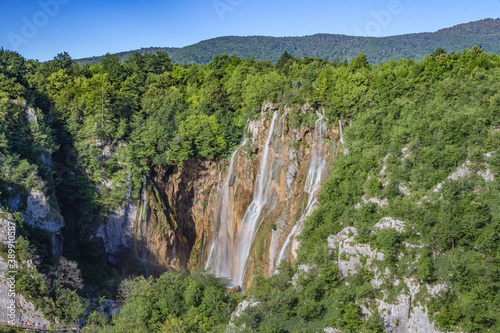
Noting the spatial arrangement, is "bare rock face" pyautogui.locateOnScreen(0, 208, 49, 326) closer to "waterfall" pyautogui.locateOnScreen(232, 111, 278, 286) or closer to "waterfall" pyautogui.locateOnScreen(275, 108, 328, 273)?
"waterfall" pyautogui.locateOnScreen(232, 111, 278, 286)

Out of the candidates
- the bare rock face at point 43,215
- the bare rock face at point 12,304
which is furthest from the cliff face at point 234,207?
the bare rock face at point 12,304

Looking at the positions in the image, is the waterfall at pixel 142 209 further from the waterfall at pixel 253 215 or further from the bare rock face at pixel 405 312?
the bare rock face at pixel 405 312

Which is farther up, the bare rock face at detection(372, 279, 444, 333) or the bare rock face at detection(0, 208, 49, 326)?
the bare rock face at detection(372, 279, 444, 333)

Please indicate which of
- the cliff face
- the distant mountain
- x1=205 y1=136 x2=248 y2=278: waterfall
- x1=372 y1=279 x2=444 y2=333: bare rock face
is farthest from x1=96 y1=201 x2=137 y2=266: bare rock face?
the distant mountain

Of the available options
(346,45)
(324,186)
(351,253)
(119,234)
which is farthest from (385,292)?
(346,45)

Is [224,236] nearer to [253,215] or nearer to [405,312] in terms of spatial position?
[253,215]

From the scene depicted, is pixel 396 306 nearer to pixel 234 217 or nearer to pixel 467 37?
pixel 234 217
